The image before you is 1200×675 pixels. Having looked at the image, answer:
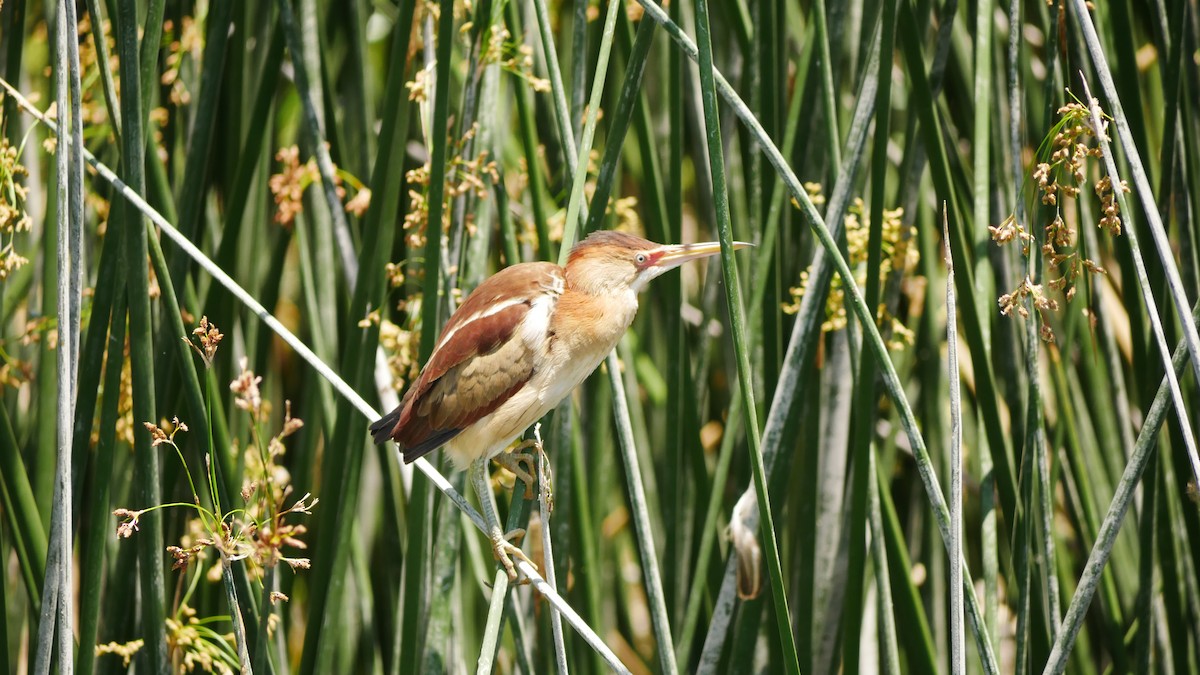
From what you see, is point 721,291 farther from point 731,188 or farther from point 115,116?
point 115,116

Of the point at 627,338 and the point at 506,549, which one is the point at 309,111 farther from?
the point at 627,338

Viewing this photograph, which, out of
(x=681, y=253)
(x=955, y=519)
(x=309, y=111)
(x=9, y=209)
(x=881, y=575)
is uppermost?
(x=309, y=111)

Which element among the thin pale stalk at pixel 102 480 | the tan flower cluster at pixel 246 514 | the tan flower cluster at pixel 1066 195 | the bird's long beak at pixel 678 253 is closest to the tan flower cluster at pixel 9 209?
the thin pale stalk at pixel 102 480

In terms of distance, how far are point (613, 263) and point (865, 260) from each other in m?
0.42

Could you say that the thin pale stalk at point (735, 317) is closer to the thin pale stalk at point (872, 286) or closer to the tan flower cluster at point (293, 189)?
the thin pale stalk at point (872, 286)

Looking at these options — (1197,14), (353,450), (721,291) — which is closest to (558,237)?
(721,291)

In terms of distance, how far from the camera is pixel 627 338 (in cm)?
250

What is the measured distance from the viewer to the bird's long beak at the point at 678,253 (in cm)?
170

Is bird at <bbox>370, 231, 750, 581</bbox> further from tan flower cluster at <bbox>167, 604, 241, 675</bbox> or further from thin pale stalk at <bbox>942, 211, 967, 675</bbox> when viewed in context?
thin pale stalk at <bbox>942, 211, 967, 675</bbox>

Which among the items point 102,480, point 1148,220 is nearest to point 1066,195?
point 1148,220

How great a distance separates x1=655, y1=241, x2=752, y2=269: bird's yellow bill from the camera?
5.53 ft

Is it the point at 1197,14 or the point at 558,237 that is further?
the point at 558,237

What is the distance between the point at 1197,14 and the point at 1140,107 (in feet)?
1.09

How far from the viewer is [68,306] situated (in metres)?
1.32
